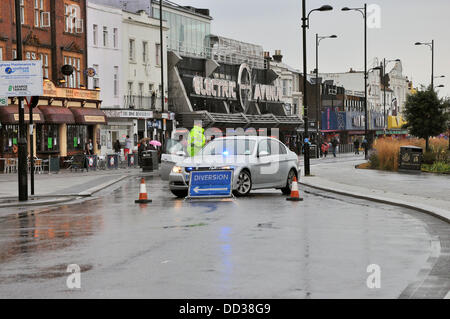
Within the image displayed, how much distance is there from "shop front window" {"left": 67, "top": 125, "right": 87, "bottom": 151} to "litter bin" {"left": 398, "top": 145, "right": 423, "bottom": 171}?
74.3ft

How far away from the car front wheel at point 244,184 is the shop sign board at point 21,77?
6038 mm

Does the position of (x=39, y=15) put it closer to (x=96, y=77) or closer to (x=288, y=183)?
(x=96, y=77)

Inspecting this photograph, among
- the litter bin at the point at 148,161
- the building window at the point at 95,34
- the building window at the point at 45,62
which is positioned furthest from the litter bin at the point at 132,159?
the building window at the point at 95,34

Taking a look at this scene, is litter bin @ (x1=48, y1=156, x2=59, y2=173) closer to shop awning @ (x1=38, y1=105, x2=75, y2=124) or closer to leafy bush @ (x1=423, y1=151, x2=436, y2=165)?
shop awning @ (x1=38, y1=105, x2=75, y2=124)

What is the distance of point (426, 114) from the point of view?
4334 cm

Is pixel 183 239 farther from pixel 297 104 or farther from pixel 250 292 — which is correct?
pixel 297 104

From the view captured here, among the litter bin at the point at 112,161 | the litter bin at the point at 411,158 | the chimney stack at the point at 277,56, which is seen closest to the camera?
the litter bin at the point at 411,158

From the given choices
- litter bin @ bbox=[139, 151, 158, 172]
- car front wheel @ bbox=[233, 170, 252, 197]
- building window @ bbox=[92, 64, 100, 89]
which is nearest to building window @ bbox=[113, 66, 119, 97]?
building window @ bbox=[92, 64, 100, 89]

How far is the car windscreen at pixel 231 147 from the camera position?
21.3m

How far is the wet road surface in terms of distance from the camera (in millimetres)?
8250

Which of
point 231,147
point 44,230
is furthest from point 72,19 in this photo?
point 44,230

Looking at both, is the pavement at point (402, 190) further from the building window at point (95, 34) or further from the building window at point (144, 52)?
the building window at point (144, 52)

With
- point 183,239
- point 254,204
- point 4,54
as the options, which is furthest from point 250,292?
point 4,54
